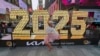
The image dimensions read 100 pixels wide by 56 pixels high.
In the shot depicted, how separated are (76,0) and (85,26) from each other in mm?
10116

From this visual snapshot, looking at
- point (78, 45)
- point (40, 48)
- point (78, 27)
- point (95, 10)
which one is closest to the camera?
point (40, 48)

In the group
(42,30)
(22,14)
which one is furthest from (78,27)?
(22,14)

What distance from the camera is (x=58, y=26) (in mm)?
12961

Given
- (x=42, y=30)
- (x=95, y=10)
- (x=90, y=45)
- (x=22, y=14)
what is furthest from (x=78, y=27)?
(x=95, y=10)

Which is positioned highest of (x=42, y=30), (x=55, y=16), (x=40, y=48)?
(x=55, y=16)

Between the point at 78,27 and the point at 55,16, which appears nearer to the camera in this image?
the point at 55,16

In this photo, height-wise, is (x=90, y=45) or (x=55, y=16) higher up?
(x=55, y=16)

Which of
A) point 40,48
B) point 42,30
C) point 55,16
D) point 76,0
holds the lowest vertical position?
point 40,48

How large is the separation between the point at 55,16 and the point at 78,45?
225 centimetres

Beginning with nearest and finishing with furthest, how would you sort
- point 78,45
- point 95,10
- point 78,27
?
point 78,45 < point 78,27 < point 95,10

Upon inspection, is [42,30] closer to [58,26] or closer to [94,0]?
[58,26]

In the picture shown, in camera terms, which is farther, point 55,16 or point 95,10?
point 95,10

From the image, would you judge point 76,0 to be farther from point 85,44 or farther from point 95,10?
point 85,44

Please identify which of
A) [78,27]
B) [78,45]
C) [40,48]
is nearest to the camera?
[40,48]
